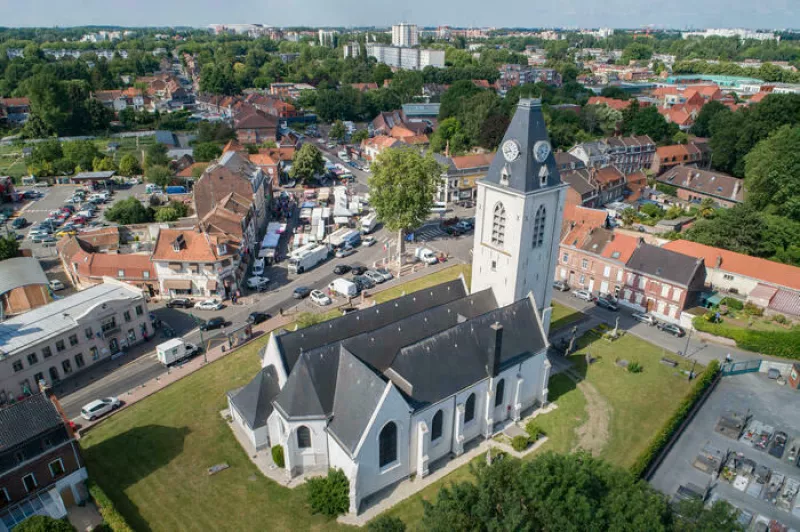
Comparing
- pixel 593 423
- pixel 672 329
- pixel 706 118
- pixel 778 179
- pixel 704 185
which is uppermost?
pixel 706 118

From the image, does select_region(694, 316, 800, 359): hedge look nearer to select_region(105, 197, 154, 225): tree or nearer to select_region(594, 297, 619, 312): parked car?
select_region(594, 297, 619, 312): parked car

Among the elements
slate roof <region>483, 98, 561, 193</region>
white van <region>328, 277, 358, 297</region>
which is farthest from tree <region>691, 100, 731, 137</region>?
slate roof <region>483, 98, 561, 193</region>

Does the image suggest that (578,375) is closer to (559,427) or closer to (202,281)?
(559,427)

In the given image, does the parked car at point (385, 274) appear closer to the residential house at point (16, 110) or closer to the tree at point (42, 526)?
the tree at point (42, 526)

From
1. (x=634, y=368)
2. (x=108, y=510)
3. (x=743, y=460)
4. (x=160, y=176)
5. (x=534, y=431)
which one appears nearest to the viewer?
(x=108, y=510)

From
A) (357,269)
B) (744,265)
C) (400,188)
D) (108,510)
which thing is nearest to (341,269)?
(357,269)

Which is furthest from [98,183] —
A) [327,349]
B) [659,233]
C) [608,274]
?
[659,233]

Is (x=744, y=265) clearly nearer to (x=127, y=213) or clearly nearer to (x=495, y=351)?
(x=495, y=351)

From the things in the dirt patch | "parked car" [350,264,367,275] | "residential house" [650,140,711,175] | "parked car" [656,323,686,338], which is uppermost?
"residential house" [650,140,711,175]
